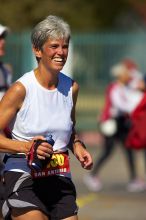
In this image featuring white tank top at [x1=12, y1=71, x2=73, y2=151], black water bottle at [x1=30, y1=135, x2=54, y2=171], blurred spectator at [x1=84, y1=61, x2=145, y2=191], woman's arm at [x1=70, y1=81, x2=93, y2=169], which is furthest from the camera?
blurred spectator at [x1=84, y1=61, x2=145, y2=191]

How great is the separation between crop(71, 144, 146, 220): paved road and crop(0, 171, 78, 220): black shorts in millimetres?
4300

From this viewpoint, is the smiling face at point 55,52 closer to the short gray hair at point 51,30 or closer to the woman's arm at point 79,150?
the short gray hair at point 51,30

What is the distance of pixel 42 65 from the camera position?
19.7 feet

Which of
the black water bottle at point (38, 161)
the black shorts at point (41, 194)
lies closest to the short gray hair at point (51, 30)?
the black water bottle at point (38, 161)

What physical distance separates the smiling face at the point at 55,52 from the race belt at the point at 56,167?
553 millimetres

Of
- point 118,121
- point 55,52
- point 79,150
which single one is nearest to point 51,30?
point 55,52

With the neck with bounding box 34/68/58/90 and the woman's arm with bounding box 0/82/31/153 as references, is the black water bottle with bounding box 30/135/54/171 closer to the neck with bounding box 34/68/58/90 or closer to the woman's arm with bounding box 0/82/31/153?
the woman's arm with bounding box 0/82/31/153

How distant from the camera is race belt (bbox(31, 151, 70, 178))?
593cm

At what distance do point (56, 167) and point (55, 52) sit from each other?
0.74m

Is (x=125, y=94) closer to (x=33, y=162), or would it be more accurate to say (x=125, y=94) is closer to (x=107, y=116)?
(x=107, y=116)

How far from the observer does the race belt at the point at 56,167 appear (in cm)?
593

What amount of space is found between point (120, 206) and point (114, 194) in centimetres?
117

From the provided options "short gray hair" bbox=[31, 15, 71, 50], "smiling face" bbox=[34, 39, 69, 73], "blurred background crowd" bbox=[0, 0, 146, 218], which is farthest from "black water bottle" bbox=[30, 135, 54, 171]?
"blurred background crowd" bbox=[0, 0, 146, 218]

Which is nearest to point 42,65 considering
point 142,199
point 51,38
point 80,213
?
point 51,38
